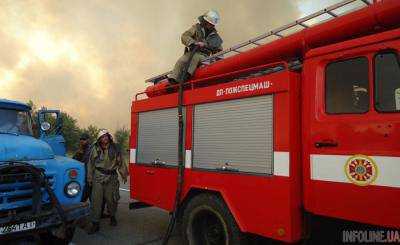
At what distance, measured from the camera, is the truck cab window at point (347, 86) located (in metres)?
4.08

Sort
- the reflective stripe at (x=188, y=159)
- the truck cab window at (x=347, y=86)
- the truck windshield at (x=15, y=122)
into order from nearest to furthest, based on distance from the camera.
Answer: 1. the truck cab window at (x=347, y=86)
2. the reflective stripe at (x=188, y=159)
3. the truck windshield at (x=15, y=122)

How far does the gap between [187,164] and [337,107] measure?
255cm

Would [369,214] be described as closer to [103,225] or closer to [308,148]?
[308,148]

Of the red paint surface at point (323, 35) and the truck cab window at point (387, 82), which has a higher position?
the red paint surface at point (323, 35)

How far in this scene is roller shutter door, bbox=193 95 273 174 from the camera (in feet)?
15.9

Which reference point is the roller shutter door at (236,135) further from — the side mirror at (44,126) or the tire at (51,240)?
the side mirror at (44,126)

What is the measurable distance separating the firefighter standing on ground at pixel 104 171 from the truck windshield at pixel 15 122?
1.54 metres

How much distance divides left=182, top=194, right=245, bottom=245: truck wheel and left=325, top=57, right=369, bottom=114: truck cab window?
1908mm

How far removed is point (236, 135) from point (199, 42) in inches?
93.9

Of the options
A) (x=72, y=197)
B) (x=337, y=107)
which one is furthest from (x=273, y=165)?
(x=72, y=197)

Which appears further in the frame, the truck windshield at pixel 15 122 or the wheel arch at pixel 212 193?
the truck windshield at pixel 15 122

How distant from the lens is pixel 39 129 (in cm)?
704

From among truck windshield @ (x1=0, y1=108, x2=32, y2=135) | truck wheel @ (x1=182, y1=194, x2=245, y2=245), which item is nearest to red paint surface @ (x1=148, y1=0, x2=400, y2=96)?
truck wheel @ (x1=182, y1=194, x2=245, y2=245)

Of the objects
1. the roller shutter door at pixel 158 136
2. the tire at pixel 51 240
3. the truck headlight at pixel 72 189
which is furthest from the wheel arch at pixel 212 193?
the tire at pixel 51 240
